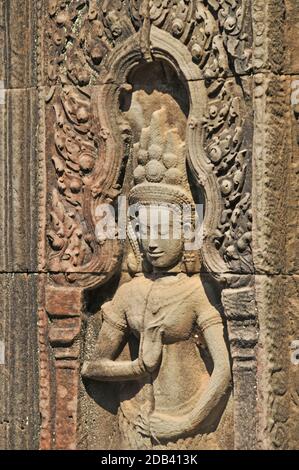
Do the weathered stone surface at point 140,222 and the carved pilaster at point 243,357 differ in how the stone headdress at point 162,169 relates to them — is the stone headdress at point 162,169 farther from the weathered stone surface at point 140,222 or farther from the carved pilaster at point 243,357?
the carved pilaster at point 243,357

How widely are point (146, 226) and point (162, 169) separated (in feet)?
0.98

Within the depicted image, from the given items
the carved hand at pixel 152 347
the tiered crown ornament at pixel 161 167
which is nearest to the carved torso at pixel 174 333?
the carved hand at pixel 152 347

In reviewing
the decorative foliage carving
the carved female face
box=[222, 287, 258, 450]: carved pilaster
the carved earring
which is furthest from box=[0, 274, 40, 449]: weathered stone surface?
box=[222, 287, 258, 450]: carved pilaster

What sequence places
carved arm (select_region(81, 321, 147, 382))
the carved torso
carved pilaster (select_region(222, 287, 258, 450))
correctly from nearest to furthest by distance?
1. carved pilaster (select_region(222, 287, 258, 450))
2. the carved torso
3. carved arm (select_region(81, 321, 147, 382))

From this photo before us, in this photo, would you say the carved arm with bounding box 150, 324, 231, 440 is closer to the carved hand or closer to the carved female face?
the carved hand

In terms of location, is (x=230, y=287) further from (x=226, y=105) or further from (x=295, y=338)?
(x=226, y=105)

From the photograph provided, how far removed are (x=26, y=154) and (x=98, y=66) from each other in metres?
0.62

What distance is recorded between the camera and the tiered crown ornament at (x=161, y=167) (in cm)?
823

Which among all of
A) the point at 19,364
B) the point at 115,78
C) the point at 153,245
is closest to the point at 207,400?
the point at 153,245

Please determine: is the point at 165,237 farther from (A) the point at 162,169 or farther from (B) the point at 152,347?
(B) the point at 152,347

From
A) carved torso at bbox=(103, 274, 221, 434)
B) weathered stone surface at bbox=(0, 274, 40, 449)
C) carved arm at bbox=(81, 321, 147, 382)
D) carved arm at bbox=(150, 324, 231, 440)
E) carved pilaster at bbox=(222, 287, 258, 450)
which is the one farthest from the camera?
weathered stone surface at bbox=(0, 274, 40, 449)

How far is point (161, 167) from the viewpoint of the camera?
27.1 ft

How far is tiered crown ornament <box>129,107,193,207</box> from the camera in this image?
324 inches

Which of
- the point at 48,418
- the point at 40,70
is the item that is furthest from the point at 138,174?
the point at 48,418
